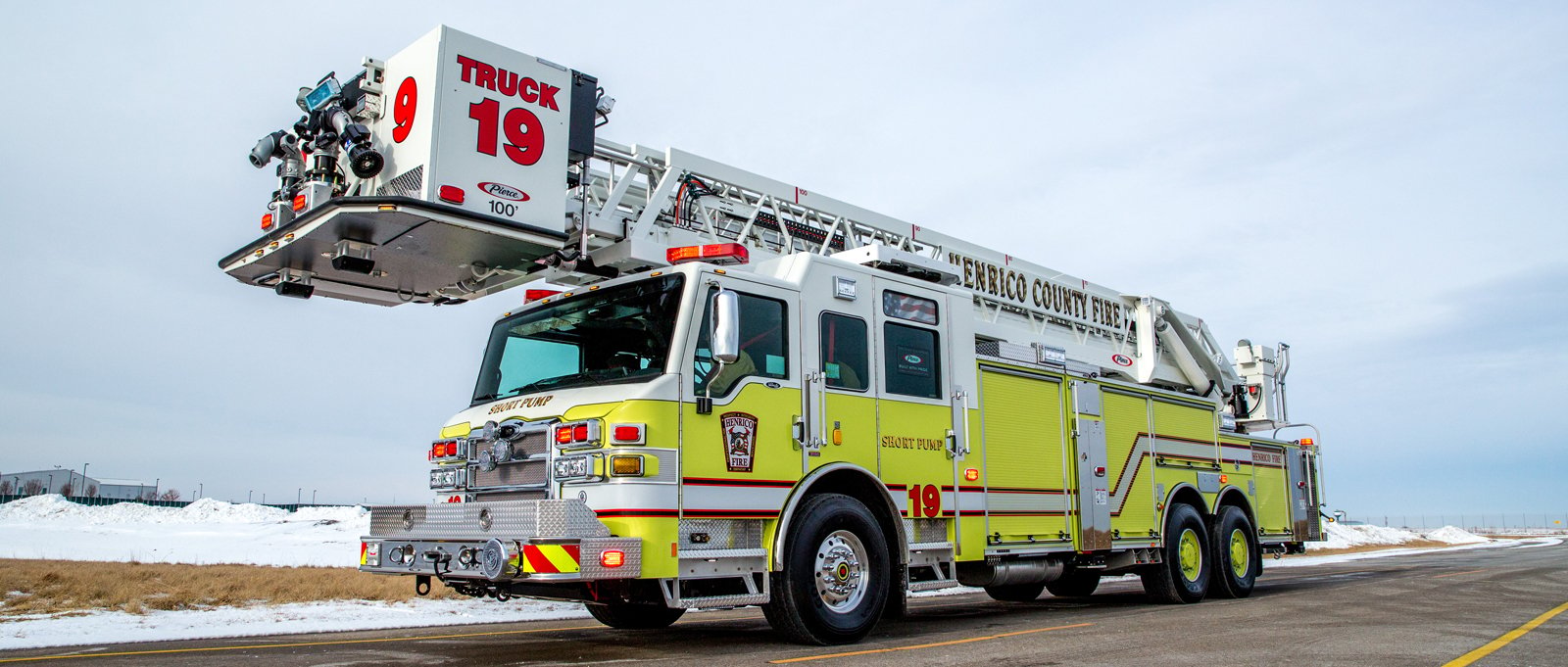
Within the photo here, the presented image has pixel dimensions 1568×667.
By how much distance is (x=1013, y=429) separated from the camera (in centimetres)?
962

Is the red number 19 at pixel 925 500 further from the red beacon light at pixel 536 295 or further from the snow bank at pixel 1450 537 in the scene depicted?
the snow bank at pixel 1450 537

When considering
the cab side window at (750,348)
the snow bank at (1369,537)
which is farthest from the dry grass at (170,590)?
the snow bank at (1369,537)

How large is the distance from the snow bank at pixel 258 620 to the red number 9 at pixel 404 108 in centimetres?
471

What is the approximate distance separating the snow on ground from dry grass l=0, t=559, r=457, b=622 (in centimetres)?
68

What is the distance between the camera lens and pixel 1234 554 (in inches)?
496

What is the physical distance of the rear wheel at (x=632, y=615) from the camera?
9.17m

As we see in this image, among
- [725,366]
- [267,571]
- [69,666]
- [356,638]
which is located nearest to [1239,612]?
[725,366]

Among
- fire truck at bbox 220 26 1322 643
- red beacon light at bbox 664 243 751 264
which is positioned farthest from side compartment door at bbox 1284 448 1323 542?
red beacon light at bbox 664 243 751 264

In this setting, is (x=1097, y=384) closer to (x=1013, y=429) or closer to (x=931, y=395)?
(x=1013, y=429)

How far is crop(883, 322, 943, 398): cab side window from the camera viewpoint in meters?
8.52

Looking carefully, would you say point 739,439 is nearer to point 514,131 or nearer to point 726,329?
point 726,329

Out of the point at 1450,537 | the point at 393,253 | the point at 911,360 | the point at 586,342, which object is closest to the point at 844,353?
the point at 911,360

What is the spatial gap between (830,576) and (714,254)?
7.98 feet

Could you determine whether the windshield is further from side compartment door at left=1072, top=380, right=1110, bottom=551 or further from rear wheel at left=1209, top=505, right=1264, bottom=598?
rear wheel at left=1209, top=505, right=1264, bottom=598
